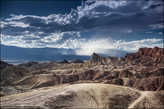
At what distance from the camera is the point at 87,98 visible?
84.8 feet

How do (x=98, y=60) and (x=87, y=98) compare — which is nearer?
(x=87, y=98)

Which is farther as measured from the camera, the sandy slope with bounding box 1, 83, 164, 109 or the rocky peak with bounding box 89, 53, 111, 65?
the rocky peak with bounding box 89, 53, 111, 65

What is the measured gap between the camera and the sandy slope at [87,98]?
2187cm

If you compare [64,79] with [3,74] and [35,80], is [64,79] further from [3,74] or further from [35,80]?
[3,74]

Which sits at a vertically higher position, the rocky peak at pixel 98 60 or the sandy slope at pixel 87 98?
the sandy slope at pixel 87 98

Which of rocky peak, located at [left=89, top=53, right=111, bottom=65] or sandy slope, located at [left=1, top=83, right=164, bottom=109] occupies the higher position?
sandy slope, located at [left=1, top=83, right=164, bottom=109]

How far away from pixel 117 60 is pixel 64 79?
119m

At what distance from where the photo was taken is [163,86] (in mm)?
55562

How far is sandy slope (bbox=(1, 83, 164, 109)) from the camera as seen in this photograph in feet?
71.8

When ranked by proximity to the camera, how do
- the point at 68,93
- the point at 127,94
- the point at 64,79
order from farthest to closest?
the point at 64,79 < the point at 127,94 < the point at 68,93

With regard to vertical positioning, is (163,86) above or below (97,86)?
below

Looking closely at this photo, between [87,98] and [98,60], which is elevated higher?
[87,98]

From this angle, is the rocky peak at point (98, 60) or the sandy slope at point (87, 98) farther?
the rocky peak at point (98, 60)

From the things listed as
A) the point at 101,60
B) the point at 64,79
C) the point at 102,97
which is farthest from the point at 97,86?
the point at 101,60
